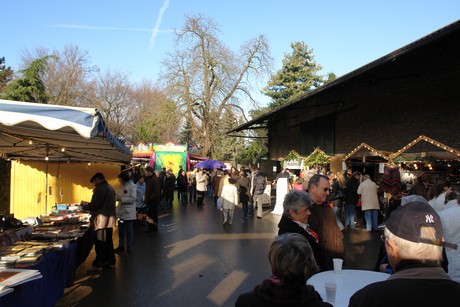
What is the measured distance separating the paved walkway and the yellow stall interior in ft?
6.24

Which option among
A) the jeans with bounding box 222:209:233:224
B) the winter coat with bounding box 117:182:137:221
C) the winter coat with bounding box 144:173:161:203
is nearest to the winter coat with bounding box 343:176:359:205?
→ the jeans with bounding box 222:209:233:224

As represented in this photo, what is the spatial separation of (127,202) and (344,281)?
574 cm

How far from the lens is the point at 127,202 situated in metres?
7.90

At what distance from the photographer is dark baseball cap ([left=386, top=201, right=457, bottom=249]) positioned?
166cm

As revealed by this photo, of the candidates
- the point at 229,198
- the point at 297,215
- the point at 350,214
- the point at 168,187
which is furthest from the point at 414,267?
the point at 168,187

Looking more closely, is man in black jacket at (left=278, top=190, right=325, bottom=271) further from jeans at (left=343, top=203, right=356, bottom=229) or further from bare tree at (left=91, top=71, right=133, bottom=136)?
bare tree at (left=91, top=71, right=133, bottom=136)

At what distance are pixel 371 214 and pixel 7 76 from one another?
99.1 ft

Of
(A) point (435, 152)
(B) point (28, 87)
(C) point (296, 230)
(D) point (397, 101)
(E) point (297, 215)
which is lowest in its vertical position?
(C) point (296, 230)

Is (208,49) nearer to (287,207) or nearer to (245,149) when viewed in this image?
(245,149)

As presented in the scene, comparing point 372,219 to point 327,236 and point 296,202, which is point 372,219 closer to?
point 327,236

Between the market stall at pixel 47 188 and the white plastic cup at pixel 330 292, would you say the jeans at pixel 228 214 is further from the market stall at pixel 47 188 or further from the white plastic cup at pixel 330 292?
the white plastic cup at pixel 330 292

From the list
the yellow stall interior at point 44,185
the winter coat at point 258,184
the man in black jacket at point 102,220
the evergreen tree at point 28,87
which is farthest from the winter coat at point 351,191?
the evergreen tree at point 28,87

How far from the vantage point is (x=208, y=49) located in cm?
3531

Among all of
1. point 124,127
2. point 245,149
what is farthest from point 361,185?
point 124,127
